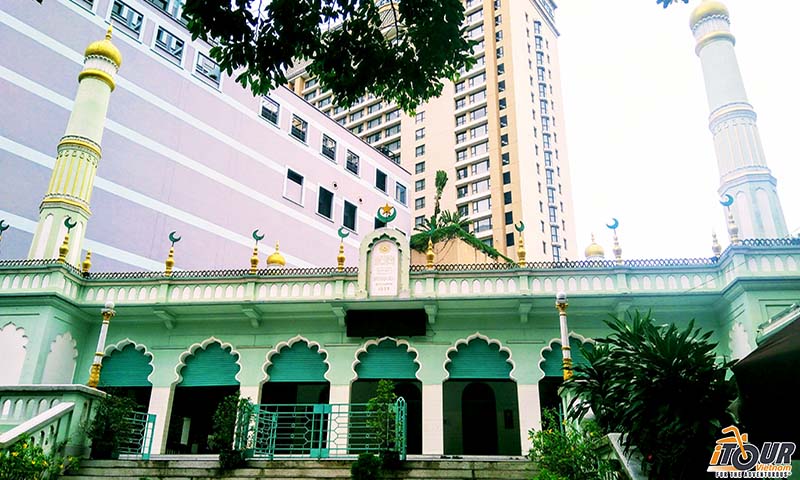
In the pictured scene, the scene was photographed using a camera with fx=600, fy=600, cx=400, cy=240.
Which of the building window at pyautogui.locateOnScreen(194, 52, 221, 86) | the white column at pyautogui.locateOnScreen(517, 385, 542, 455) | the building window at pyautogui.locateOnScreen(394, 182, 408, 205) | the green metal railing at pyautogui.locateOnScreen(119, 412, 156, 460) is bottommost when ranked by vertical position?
the green metal railing at pyautogui.locateOnScreen(119, 412, 156, 460)

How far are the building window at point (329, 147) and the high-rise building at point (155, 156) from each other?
0.23 feet

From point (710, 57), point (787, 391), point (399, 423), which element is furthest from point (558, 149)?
point (787, 391)

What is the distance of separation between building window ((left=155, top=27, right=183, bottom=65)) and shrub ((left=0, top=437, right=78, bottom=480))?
18039 millimetres

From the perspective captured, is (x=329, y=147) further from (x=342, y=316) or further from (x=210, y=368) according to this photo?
(x=210, y=368)

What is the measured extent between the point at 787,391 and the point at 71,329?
1510cm

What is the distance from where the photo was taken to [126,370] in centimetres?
1490

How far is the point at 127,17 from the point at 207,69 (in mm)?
3578

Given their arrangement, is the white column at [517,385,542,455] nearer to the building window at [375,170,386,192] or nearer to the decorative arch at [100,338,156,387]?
the decorative arch at [100,338,156,387]

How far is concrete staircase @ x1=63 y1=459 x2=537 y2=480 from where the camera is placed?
31.6 feet

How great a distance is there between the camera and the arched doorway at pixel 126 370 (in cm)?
1473

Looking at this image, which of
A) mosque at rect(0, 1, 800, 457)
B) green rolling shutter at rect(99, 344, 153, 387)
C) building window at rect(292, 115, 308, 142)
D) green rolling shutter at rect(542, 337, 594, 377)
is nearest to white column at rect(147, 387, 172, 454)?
mosque at rect(0, 1, 800, 457)

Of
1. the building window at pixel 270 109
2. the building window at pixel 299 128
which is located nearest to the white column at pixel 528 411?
the building window at pixel 270 109

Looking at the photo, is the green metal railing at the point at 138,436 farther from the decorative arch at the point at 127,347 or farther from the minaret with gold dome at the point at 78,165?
the minaret with gold dome at the point at 78,165

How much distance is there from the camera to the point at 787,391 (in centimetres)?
432
